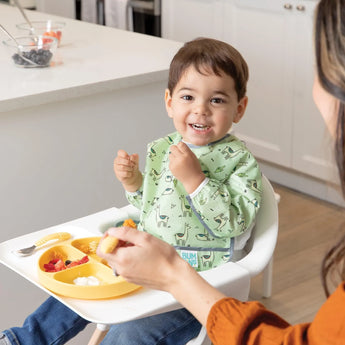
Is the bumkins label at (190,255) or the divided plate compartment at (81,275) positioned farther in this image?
the bumkins label at (190,255)

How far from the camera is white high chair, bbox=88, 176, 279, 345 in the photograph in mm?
1286

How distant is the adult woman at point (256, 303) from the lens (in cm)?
88

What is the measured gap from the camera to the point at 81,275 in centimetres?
131

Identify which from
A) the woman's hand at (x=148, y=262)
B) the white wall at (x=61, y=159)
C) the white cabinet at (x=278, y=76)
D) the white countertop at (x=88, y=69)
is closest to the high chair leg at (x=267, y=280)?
the white wall at (x=61, y=159)

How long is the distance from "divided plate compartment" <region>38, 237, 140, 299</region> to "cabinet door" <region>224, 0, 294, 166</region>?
197cm

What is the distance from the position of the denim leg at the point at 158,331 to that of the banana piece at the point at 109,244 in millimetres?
302

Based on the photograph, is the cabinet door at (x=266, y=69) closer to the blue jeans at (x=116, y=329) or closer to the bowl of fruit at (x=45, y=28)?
the bowl of fruit at (x=45, y=28)

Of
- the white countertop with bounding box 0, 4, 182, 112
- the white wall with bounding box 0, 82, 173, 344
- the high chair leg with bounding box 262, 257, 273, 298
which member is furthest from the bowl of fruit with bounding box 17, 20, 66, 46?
the high chair leg with bounding box 262, 257, 273, 298

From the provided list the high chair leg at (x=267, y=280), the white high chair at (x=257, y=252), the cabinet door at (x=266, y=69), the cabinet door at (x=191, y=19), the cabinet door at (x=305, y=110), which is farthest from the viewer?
the cabinet door at (x=191, y=19)

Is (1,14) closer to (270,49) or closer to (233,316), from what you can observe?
(270,49)

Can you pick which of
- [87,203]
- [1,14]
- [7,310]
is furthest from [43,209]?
[1,14]

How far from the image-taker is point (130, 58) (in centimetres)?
228

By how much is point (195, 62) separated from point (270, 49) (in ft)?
6.06

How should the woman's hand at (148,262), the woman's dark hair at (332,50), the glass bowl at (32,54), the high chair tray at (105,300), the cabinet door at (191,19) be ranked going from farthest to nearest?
the cabinet door at (191,19) < the glass bowl at (32,54) < the high chair tray at (105,300) < the woman's hand at (148,262) < the woman's dark hair at (332,50)
